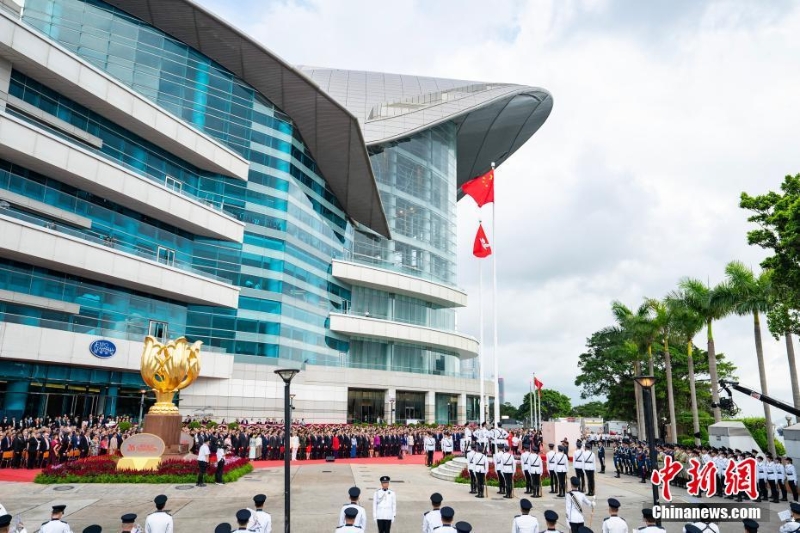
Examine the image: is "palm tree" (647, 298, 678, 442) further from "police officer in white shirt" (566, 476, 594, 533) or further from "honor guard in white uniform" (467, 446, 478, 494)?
"police officer in white shirt" (566, 476, 594, 533)

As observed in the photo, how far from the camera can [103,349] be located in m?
36.0

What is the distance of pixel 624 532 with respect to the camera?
1026 centimetres

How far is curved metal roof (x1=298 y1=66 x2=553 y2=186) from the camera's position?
63.9 m

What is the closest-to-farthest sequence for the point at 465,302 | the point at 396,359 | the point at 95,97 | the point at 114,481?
the point at 114,481 → the point at 95,97 → the point at 396,359 → the point at 465,302

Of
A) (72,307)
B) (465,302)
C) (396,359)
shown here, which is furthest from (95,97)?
(465,302)

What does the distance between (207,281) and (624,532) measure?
123 feet

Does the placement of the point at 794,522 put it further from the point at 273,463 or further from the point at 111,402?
the point at 111,402

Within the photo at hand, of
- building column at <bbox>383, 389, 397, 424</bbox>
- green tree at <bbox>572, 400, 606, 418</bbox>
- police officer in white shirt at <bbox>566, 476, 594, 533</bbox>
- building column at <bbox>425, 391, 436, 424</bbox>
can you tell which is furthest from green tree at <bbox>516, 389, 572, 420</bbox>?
police officer in white shirt at <bbox>566, 476, 594, 533</bbox>

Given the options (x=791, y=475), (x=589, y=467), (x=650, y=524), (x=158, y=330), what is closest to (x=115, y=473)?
A: (x=589, y=467)

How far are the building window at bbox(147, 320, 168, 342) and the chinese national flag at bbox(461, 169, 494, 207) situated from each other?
24711mm

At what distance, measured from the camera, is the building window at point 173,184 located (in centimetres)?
4266

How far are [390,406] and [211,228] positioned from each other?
2479 cm

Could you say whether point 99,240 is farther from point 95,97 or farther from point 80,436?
point 80,436

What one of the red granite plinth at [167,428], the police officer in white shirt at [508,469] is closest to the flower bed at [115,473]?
the red granite plinth at [167,428]
